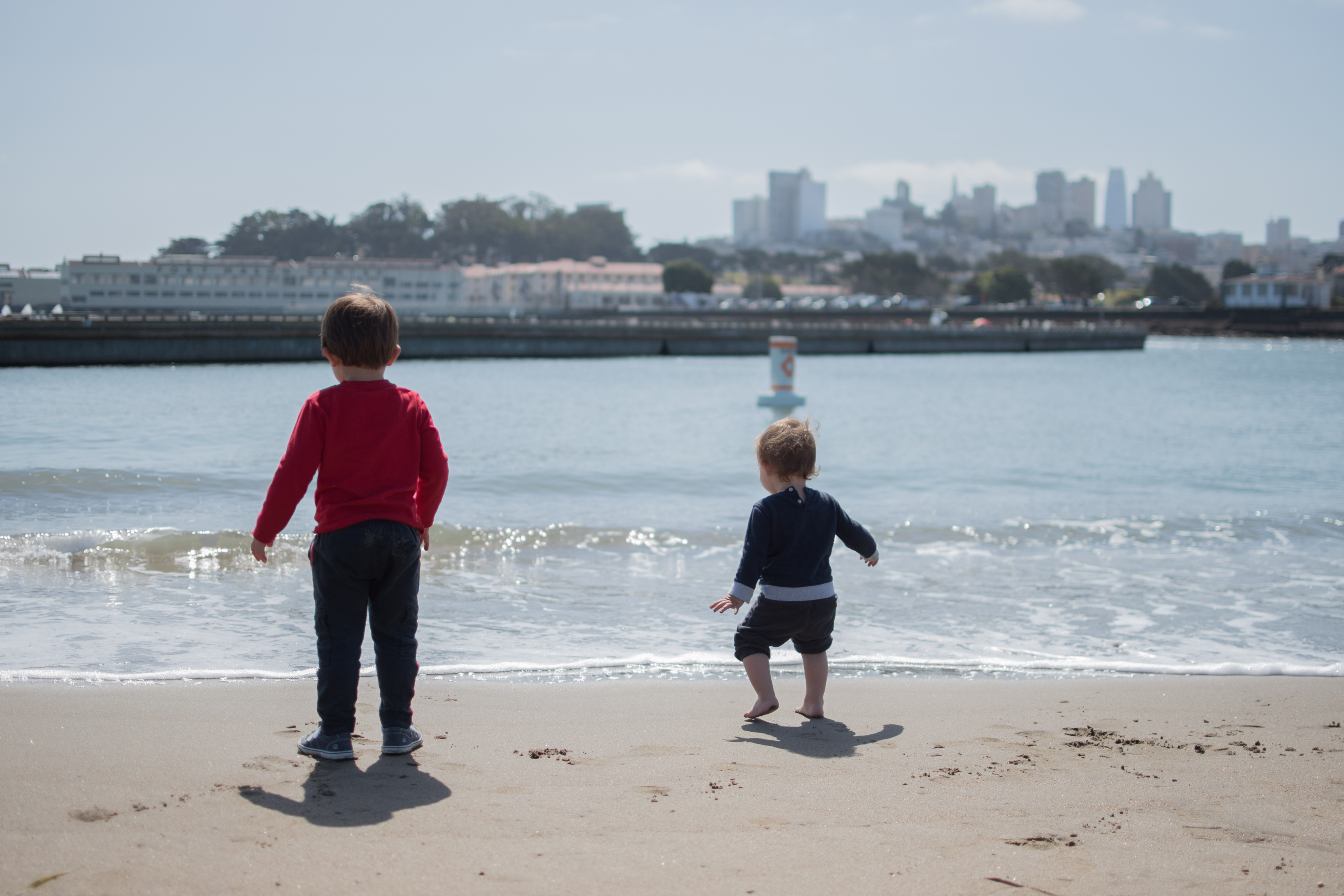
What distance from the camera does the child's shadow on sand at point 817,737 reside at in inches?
125

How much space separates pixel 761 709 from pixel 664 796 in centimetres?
90

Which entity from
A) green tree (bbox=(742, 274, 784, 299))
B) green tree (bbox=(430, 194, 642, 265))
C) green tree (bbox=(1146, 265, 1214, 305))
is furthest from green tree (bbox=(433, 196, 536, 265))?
green tree (bbox=(1146, 265, 1214, 305))

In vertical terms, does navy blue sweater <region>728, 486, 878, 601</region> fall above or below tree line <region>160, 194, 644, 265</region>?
below

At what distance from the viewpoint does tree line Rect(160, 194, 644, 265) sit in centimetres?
15250

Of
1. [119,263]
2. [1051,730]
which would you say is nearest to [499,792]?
[1051,730]

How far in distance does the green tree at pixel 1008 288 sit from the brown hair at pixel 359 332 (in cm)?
14640

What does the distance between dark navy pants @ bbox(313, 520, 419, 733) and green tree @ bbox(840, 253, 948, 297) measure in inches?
6192

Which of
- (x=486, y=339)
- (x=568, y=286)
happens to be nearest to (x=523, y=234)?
(x=568, y=286)

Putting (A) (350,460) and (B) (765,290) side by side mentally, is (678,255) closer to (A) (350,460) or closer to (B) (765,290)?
(B) (765,290)

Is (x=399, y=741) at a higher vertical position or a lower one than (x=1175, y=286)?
lower

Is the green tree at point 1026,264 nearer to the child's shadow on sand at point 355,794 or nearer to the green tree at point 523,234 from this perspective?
the green tree at point 523,234

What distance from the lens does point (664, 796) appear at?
2.69m

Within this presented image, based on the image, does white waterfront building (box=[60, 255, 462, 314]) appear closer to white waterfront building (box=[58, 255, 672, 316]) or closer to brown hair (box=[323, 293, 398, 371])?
white waterfront building (box=[58, 255, 672, 316])

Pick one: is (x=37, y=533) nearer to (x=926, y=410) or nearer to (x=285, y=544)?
(x=285, y=544)
